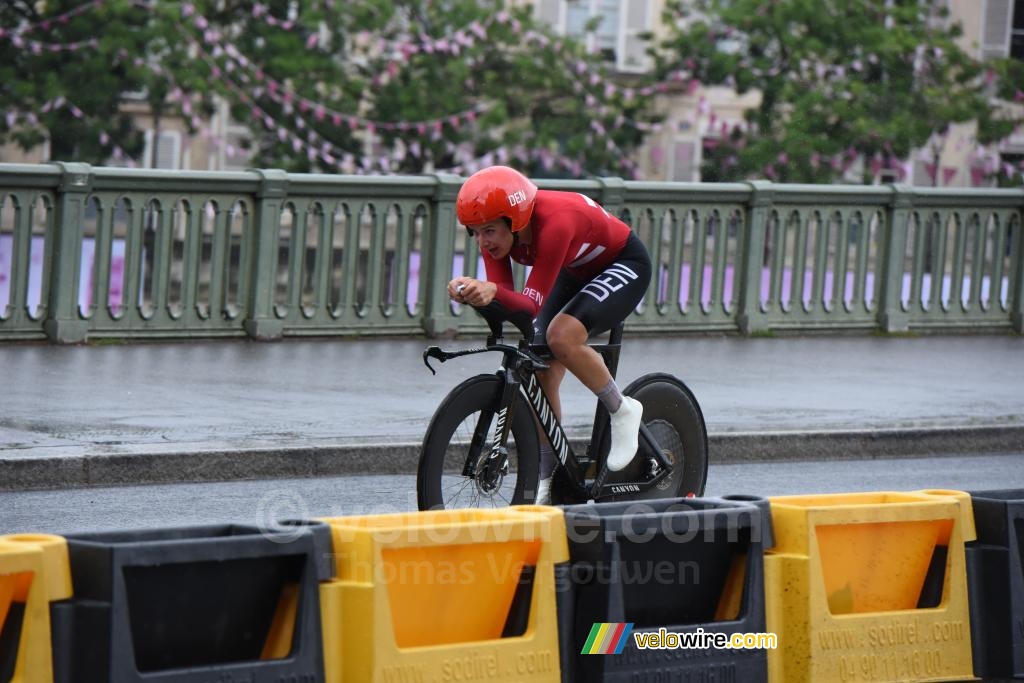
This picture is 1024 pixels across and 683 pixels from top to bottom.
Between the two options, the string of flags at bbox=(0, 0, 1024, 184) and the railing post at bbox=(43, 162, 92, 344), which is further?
the string of flags at bbox=(0, 0, 1024, 184)

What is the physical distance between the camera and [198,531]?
4.92 meters

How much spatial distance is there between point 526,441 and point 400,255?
8250 millimetres

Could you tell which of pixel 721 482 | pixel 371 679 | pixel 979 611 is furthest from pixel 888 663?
pixel 721 482

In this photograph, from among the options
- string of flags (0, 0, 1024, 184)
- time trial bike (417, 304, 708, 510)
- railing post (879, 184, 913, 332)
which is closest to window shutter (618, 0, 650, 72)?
string of flags (0, 0, 1024, 184)

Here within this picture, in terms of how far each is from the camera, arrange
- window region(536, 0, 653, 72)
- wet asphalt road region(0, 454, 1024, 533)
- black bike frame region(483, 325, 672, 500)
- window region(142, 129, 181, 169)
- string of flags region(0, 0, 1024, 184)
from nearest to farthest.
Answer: black bike frame region(483, 325, 672, 500) → wet asphalt road region(0, 454, 1024, 533) → string of flags region(0, 0, 1024, 184) → window region(142, 129, 181, 169) → window region(536, 0, 653, 72)

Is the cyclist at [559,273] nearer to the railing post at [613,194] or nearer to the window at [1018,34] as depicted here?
the railing post at [613,194]

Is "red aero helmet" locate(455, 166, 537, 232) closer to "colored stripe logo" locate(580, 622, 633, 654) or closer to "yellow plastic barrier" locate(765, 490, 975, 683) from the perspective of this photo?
"yellow plastic barrier" locate(765, 490, 975, 683)

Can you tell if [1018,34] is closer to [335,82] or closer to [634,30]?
[634,30]

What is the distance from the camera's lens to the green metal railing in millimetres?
13984

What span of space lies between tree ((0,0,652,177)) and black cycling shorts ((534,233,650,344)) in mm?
25511

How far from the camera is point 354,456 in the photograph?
381 inches

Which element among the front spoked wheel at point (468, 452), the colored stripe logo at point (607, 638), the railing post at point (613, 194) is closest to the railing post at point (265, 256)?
the railing post at point (613, 194)

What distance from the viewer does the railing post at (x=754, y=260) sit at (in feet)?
54.9

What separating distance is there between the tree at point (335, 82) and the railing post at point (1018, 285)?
57.5 ft
